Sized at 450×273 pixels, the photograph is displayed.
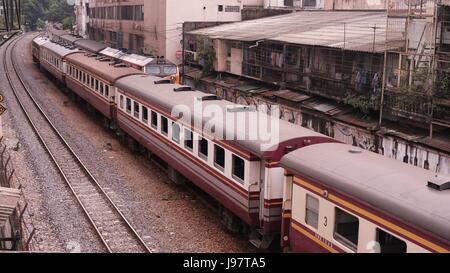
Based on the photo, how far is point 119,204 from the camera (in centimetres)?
1412

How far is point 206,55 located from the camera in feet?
101

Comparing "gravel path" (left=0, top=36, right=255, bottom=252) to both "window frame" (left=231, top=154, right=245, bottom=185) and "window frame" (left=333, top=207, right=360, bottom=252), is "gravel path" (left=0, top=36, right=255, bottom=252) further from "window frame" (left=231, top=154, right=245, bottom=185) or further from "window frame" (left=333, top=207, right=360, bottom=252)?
"window frame" (left=333, top=207, right=360, bottom=252)

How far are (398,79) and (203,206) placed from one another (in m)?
7.30

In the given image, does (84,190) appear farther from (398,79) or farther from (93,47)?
(93,47)

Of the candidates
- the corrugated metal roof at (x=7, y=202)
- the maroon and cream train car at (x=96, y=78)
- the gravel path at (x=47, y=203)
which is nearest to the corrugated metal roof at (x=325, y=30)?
the maroon and cream train car at (x=96, y=78)

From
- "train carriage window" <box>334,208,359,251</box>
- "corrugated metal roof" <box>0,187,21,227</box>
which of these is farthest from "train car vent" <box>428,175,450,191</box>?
"corrugated metal roof" <box>0,187,21,227</box>

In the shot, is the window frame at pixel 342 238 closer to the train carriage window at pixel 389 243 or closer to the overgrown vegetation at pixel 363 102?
the train carriage window at pixel 389 243

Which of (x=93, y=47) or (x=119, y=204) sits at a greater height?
(x=93, y=47)

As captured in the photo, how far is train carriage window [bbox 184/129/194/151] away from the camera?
12.9 m

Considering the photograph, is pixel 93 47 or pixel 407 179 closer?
pixel 407 179

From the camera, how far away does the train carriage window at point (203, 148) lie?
39.9 ft

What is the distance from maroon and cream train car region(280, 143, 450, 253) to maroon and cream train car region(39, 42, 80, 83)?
79.1 feet

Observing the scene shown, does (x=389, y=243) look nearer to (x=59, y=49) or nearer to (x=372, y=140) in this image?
(x=372, y=140)
